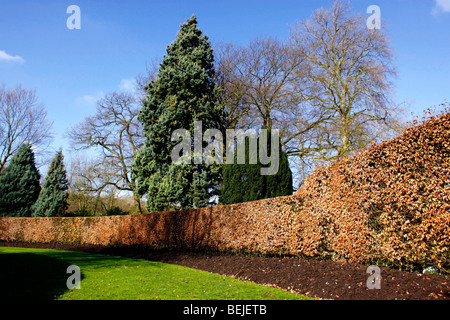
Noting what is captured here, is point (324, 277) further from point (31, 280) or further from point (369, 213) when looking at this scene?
point (31, 280)

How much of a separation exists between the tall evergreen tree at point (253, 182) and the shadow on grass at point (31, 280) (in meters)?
7.35

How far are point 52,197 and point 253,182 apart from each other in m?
16.2

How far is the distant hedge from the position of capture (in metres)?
5.36

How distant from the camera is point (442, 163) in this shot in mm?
5363

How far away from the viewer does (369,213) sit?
6488 mm

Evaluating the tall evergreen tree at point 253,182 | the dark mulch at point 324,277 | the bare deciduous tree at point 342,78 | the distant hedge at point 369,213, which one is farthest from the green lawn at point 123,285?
the bare deciduous tree at point 342,78

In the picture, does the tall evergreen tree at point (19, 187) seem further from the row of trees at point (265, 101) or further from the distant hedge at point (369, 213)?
the distant hedge at point (369, 213)

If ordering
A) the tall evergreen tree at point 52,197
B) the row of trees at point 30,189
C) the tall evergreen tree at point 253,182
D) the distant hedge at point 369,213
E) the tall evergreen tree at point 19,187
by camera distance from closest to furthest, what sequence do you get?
the distant hedge at point 369,213, the tall evergreen tree at point 253,182, the tall evergreen tree at point 52,197, the row of trees at point 30,189, the tall evergreen tree at point 19,187

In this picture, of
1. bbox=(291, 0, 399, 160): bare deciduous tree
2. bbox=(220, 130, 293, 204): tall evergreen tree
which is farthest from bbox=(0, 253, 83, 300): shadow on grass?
bbox=(291, 0, 399, 160): bare deciduous tree

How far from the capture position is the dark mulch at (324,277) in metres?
4.86

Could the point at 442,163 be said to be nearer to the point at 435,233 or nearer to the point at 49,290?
the point at 435,233
